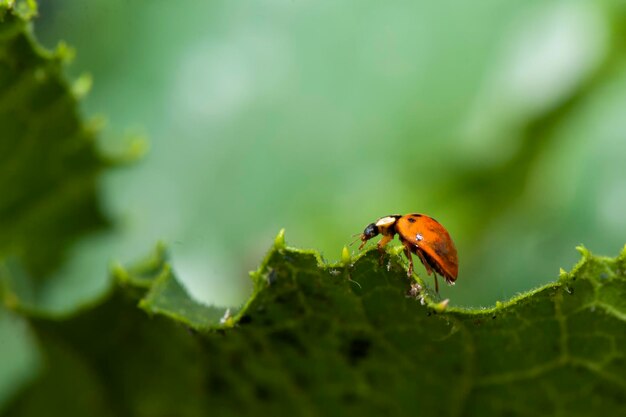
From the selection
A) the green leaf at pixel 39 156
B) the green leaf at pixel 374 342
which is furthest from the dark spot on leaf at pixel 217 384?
the green leaf at pixel 39 156

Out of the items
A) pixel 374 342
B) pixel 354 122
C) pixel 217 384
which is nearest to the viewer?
pixel 374 342

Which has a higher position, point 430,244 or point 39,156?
point 430,244

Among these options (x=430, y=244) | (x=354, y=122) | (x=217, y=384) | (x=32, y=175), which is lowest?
(x=217, y=384)

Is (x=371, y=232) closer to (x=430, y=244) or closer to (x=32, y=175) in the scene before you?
(x=430, y=244)

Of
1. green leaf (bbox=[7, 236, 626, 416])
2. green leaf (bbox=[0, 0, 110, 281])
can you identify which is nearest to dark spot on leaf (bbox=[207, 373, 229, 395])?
green leaf (bbox=[7, 236, 626, 416])

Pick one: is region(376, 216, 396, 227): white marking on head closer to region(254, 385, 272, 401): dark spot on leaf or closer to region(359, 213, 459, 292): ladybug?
region(359, 213, 459, 292): ladybug

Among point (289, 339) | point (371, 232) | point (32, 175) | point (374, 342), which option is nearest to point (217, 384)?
point (289, 339)

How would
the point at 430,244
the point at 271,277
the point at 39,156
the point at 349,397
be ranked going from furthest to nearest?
the point at 39,156 → the point at 430,244 → the point at 349,397 → the point at 271,277
